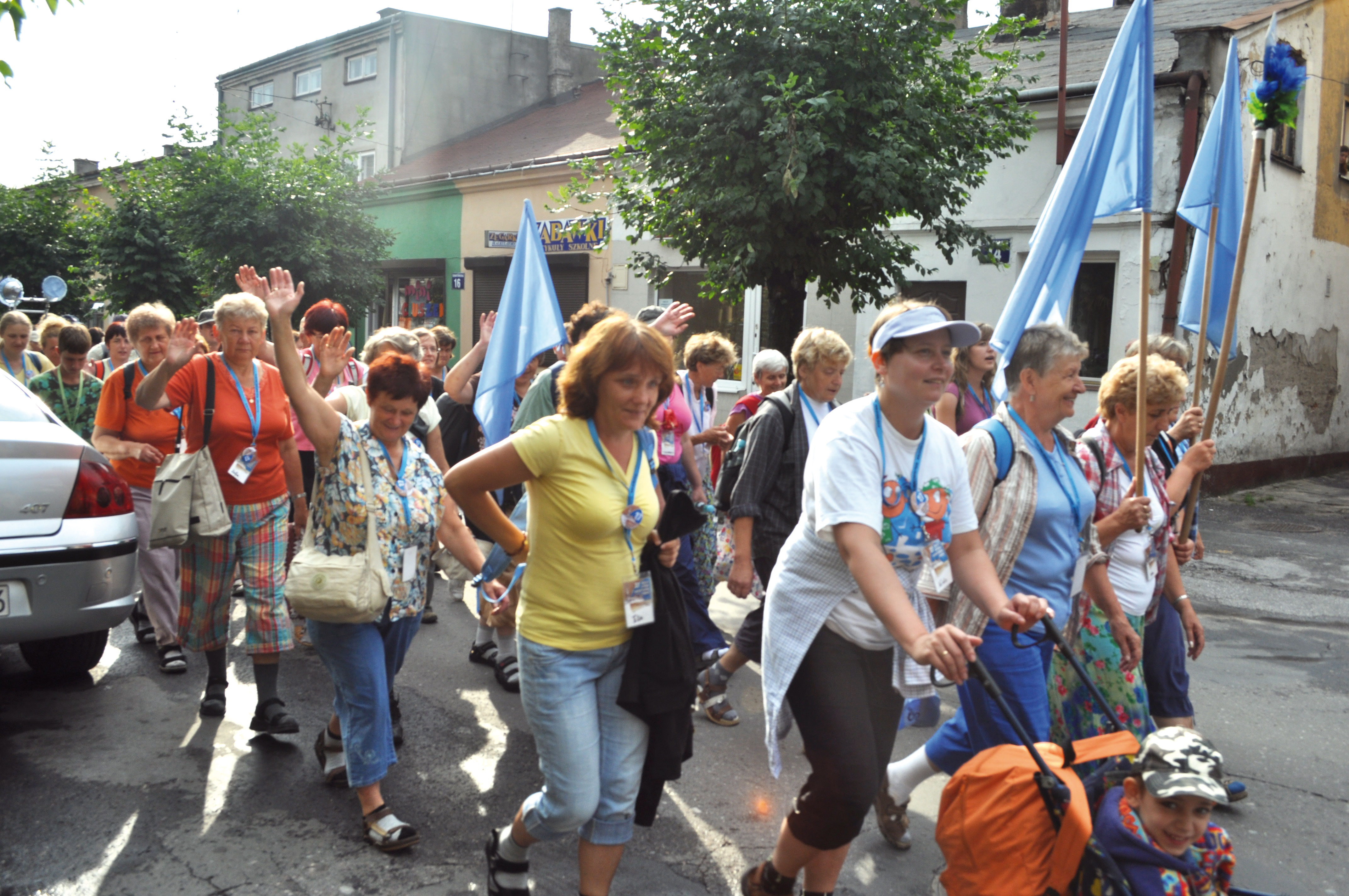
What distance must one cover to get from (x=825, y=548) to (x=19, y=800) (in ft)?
10.2

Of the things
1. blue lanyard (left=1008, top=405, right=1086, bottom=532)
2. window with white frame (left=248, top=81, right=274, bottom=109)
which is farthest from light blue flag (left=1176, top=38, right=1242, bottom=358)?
window with white frame (left=248, top=81, right=274, bottom=109)

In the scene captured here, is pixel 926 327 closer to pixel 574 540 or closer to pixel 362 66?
pixel 574 540

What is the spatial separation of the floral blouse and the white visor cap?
5.31 ft

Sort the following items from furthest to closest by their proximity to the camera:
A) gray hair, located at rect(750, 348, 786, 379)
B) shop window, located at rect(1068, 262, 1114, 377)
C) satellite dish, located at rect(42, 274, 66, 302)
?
satellite dish, located at rect(42, 274, 66, 302)
shop window, located at rect(1068, 262, 1114, 377)
gray hair, located at rect(750, 348, 786, 379)

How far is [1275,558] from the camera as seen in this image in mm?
10062

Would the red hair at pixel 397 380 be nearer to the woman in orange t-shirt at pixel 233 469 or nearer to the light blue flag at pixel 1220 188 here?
the woman in orange t-shirt at pixel 233 469

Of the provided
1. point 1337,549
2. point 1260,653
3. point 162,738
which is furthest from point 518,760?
point 1337,549

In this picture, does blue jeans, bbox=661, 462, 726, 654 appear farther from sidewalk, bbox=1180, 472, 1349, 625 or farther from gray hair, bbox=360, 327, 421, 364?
sidewalk, bbox=1180, 472, 1349, 625

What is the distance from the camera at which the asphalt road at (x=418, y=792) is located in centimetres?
351

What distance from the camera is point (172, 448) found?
589 centimetres

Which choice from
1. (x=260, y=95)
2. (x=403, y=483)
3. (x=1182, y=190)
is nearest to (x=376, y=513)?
(x=403, y=483)

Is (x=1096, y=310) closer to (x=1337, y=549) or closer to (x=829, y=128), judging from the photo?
A: (x=1337, y=549)

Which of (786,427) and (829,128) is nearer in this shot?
(786,427)

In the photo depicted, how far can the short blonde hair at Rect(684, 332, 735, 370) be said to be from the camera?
6.22m
